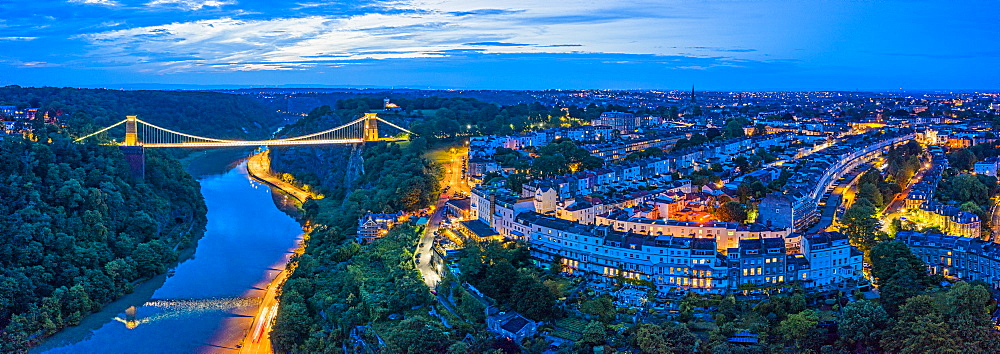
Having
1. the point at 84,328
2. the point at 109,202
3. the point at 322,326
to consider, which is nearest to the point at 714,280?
the point at 322,326

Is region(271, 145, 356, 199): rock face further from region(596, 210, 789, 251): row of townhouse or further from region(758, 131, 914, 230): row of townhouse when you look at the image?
region(758, 131, 914, 230): row of townhouse

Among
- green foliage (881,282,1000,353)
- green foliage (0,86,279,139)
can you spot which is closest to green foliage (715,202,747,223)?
green foliage (881,282,1000,353)

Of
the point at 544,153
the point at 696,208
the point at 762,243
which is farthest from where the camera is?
the point at 544,153

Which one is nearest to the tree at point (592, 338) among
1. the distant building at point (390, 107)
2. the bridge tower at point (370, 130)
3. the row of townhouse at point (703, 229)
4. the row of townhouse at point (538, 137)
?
the row of townhouse at point (703, 229)

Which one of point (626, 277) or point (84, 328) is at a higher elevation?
point (626, 277)

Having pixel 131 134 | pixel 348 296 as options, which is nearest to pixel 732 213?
pixel 348 296

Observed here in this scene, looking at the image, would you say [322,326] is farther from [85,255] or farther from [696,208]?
[696,208]
